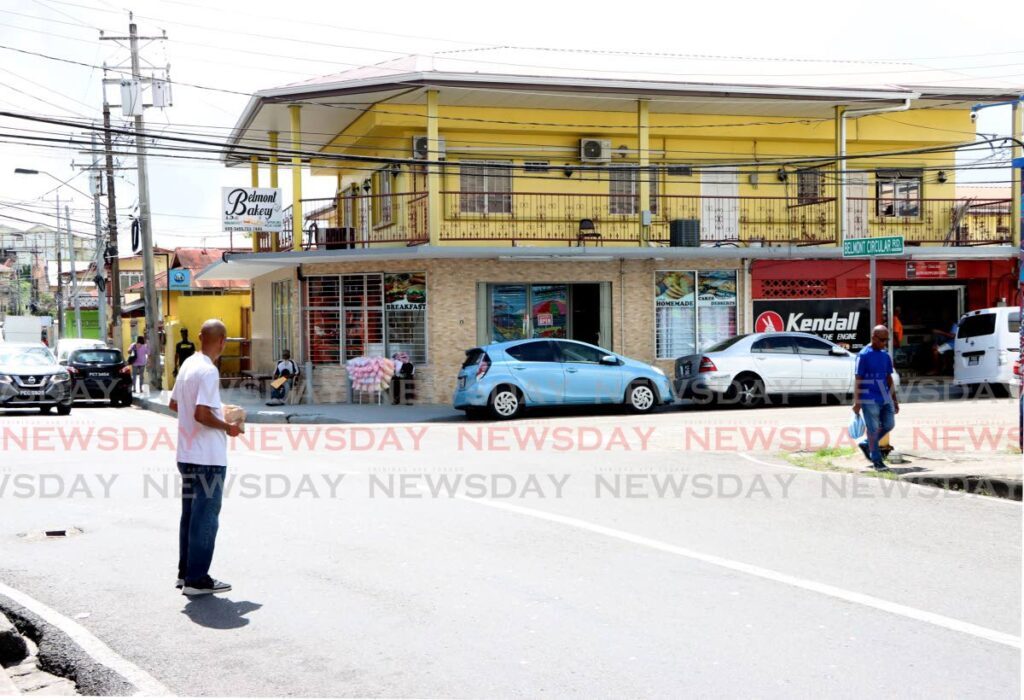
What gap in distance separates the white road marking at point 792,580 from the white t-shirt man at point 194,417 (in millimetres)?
3326

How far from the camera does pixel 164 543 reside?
8648 mm

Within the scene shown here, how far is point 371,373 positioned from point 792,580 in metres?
16.8

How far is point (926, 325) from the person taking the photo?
2767 centimetres

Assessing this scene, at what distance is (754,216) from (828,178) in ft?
7.26

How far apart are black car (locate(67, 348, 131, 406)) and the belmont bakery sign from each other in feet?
18.5

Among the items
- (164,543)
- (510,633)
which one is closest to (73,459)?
(164,543)

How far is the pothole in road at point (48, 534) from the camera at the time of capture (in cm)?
897

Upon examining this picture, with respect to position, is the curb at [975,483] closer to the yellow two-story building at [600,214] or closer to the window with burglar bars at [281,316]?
the yellow two-story building at [600,214]

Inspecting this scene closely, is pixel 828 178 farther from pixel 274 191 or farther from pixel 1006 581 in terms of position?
pixel 1006 581

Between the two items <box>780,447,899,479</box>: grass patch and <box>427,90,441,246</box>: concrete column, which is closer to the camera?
<box>780,447,899,479</box>: grass patch

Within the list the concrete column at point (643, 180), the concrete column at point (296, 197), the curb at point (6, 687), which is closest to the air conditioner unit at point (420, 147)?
the concrete column at point (296, 197)

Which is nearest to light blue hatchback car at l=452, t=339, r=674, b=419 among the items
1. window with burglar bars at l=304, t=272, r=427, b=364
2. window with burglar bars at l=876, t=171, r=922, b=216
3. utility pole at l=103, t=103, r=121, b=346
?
window with burglar bars at l=304, t=272, r=427, b=364

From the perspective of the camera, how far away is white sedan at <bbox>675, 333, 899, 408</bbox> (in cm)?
2133

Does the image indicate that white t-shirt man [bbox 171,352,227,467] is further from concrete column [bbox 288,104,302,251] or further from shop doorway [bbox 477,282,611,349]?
concrete column [bbox 288,104,302,251]
